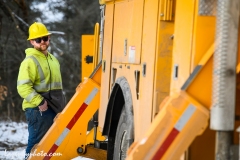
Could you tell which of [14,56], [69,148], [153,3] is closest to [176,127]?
[153,3]

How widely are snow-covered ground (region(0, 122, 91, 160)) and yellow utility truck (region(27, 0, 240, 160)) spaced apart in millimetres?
1173

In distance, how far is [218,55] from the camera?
4.64 meters

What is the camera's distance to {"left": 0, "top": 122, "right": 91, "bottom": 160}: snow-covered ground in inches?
437

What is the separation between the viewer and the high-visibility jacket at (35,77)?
30.6 ft

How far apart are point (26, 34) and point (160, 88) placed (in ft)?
31.0

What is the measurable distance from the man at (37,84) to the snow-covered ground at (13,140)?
770 millimetres

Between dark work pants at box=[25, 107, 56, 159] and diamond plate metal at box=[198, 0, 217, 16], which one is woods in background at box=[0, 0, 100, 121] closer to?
dark work pants at box=[25, 107, 56, 159]

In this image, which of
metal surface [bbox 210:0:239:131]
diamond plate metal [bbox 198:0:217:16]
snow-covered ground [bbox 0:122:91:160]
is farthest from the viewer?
snow-covered ground [bbox 0:122:91:160]

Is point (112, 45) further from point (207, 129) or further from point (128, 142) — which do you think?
point (207, 129)

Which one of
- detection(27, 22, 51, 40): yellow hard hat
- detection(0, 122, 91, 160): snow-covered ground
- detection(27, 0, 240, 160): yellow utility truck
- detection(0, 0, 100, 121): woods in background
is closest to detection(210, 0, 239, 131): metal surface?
detection(27, 0, 240, 160): yellow utility truck

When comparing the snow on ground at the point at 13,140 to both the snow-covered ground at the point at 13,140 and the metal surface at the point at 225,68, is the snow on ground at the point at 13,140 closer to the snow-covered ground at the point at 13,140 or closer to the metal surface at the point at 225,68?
the snow-covered ground at the point at 13,140

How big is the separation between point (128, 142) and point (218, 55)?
8.42 ft

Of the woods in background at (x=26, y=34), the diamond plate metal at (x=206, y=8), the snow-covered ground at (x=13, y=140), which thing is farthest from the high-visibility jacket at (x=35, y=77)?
the diamond plate metal at (x=206, y=8)

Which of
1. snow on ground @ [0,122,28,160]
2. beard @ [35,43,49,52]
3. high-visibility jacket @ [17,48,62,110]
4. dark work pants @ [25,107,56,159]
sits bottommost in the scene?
snow on ground @ [0,122,28,160]
